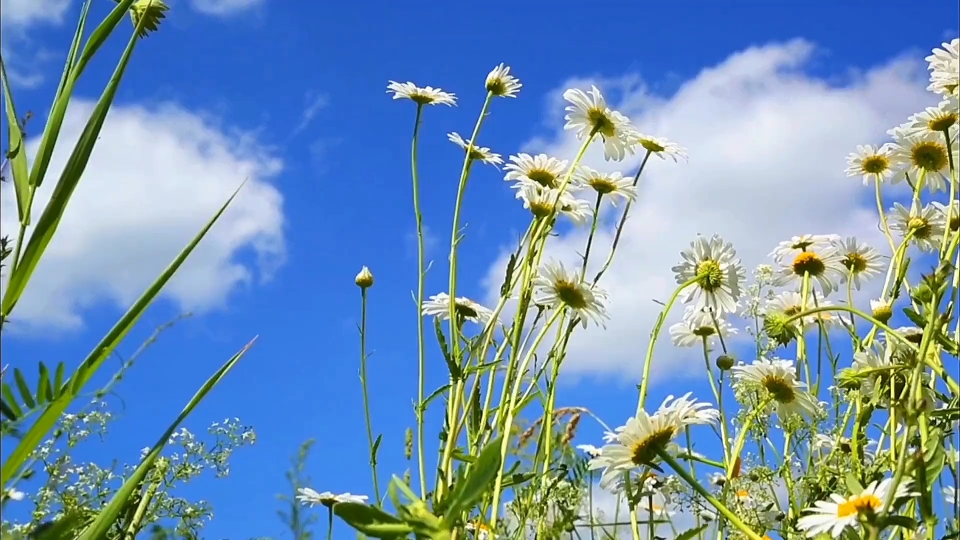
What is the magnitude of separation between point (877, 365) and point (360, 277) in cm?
83

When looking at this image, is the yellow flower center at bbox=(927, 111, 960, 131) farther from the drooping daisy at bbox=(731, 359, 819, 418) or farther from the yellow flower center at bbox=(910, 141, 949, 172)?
the drooping daisy at bbox=(731, 359, 819, 418)

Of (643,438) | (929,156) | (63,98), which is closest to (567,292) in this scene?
(643,438)

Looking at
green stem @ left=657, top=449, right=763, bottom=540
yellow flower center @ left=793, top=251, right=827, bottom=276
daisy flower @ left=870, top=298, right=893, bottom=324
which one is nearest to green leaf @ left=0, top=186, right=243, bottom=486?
green stem @ left=657, top=449, right=763, bottom=540

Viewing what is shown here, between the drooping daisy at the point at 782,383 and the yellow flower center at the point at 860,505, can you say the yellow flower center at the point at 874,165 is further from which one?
the yellow flower center at the point at 860,505

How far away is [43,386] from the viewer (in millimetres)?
462

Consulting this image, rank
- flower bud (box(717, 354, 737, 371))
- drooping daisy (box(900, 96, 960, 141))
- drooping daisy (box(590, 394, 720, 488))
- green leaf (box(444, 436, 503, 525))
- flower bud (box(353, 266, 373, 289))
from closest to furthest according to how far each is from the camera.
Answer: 1. green leaf (box(444, 436, 503, 525))
2. drooping daisy (box(590, 394, 720, 488))
3. drooping daisy (box(900, 96, 960, 141))
4. flower bud (box(717, 354, 737, 371))
5. flower bud (box(353, 266, 373, 289))

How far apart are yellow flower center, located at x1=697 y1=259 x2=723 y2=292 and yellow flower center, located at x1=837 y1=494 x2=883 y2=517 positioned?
525 millimetres

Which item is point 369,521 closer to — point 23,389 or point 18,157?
point 23,389

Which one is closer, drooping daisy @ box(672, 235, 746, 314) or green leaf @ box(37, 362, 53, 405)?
green leaf @ box(37, 362, 53, 405)

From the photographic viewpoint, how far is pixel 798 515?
94cm

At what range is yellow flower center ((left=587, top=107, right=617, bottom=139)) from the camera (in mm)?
1343

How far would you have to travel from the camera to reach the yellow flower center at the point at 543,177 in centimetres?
135

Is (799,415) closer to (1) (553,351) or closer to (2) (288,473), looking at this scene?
(1) (553,351)

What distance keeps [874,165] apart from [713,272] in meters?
0.46
